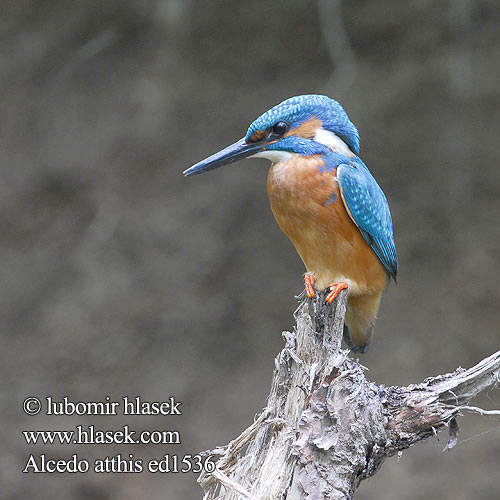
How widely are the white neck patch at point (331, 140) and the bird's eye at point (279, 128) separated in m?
0.10

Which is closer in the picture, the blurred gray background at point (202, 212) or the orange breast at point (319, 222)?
the orange breast at point (319, 222)

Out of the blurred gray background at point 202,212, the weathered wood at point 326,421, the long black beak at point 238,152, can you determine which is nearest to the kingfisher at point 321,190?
the long black beak at point 238,152

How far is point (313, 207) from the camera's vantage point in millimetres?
2002

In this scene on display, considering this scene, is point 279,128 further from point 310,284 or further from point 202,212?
point 202,212

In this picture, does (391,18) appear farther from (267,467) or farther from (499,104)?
(267,467)

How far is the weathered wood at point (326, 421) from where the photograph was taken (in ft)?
5.65

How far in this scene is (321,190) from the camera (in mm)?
2002

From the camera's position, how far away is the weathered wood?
5.65ft

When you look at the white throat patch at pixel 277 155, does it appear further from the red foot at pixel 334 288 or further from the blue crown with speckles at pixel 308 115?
the red foot at pixel 334 288

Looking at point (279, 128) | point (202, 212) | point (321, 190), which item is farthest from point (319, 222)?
point (202, 212)

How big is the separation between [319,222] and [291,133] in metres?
0.29

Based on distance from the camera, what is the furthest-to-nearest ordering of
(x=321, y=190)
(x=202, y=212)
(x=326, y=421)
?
(x=202, y=212)
(x=321, y=190)
(x=326, y=421)

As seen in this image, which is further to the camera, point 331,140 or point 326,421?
point 331,140

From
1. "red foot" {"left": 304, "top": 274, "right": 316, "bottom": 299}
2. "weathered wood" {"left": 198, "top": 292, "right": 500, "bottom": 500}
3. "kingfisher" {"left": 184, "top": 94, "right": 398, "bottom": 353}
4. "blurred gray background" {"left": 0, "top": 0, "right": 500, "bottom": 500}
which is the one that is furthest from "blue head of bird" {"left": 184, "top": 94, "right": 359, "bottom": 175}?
"blurred gray background" {"left": 0, "top": 0, "right": 500, "bottom": 500}
